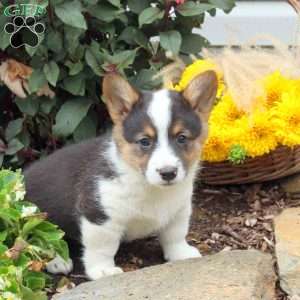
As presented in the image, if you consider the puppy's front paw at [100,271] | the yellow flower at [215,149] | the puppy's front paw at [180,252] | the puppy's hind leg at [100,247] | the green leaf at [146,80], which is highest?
the green leaf at [146,80]

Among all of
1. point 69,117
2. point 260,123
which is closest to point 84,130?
point 69,117

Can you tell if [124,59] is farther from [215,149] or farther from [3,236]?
[3,236]

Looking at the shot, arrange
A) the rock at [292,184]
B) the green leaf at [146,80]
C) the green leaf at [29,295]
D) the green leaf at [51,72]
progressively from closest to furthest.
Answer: the green leaf at [29,295], the green leaf at [51,72], the green leaf at [146,80], the rock at [292,184]

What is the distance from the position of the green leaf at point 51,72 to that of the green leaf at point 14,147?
58cm

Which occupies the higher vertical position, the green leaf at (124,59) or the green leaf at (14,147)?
the green leaf at (124,59)

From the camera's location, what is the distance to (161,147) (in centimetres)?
447

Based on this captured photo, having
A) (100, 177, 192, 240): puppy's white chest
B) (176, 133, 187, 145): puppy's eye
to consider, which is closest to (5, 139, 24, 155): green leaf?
(100, 177, 192, 240): puppy's white chest

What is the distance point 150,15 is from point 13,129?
1248 mm

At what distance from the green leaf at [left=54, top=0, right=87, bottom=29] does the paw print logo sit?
26cm

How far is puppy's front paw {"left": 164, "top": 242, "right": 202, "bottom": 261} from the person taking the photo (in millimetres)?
Answer: 5043

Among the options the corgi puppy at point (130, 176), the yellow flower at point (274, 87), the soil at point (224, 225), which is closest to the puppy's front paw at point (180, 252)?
the corgi puppy at point (130, 176)

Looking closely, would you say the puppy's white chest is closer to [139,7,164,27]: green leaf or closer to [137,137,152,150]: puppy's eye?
[137,137,152,150]: puppy's eye

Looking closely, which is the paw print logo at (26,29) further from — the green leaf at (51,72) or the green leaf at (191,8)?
the green leaf at (191,8)

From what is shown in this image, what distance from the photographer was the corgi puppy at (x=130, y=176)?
4.52 m
